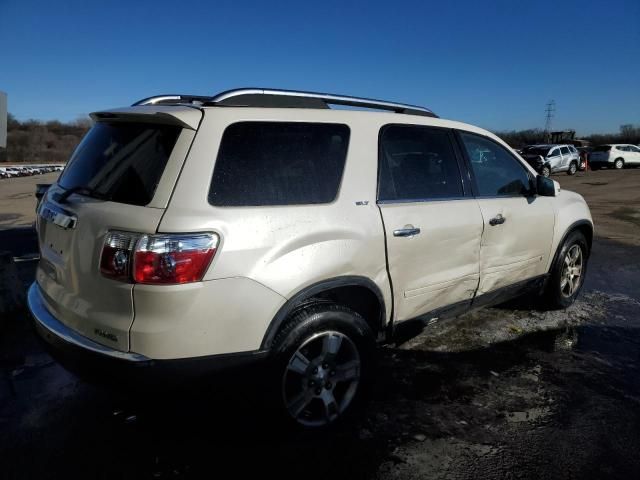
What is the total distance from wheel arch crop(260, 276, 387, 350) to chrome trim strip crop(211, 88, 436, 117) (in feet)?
3.57

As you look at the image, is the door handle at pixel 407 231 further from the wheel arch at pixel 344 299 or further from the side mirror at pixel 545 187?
the side mirror at pixel 545 187

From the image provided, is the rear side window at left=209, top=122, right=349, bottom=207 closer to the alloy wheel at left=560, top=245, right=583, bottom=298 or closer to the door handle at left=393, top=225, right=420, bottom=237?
the door handle at left=393, top=225, right=420, bottom=237

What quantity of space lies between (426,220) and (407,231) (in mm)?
215

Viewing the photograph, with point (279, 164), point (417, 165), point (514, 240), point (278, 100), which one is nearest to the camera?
point (279, 164)

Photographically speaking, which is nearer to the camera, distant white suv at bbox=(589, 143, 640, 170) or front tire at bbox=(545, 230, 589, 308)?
front tire at bbox=(545, 230, 589, 308)

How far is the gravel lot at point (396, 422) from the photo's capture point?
2.45m

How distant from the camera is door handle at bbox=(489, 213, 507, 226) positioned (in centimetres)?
354

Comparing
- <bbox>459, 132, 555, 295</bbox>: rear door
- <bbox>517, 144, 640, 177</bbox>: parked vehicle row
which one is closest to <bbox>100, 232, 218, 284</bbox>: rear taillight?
<bbox>459, 132, 555, 295</bbox>: rear door

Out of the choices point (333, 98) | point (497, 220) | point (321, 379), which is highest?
point (333, 98)

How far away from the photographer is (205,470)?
243 centimetres

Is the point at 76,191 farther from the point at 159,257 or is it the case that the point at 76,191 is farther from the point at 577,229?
the point at 577,229

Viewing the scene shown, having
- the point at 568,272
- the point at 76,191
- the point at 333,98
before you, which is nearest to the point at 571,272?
the point at 568,272

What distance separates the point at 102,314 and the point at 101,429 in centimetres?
99

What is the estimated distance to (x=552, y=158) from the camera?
83.1 feet
